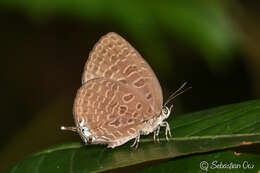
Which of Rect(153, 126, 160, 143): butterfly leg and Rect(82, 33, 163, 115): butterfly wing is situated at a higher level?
Rect(82, 33, 163, 115): butterfly wing

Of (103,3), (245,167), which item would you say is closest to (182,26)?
(103,3)

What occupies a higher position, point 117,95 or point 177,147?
point 117,95

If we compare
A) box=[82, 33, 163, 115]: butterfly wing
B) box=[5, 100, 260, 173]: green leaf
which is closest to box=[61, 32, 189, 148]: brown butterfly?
box=[82, 33, 163, 115]: butterfly wing

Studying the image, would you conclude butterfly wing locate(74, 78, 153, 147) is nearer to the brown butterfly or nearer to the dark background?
the brown butterfly

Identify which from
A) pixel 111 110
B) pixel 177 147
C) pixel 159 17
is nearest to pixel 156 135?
pixel 111 110

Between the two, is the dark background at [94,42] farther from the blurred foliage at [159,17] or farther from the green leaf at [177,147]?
the green leaf at [177,147]

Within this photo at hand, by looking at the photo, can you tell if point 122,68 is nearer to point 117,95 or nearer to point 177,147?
point 117,95
